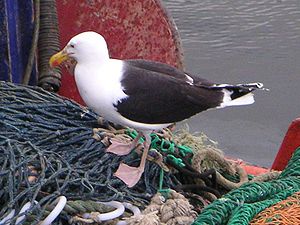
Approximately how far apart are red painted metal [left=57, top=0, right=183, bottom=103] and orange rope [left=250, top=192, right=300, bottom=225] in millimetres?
1641

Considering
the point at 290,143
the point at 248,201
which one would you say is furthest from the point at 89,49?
the point at 290,143

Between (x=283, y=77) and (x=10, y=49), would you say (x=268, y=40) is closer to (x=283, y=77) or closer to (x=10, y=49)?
(x=283, y=77)

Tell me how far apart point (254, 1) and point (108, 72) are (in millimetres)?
4227

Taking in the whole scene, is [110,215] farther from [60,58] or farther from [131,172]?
[60,58]

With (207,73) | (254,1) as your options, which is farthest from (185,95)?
(254,1)

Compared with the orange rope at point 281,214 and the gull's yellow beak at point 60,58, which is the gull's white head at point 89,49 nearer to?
the gull's yellow beak at point 60,58

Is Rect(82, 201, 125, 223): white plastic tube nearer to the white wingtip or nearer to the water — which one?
the white wingtip

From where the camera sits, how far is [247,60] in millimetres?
4914

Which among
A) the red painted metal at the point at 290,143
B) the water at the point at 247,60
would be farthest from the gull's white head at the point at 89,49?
the water at the point at 247,60

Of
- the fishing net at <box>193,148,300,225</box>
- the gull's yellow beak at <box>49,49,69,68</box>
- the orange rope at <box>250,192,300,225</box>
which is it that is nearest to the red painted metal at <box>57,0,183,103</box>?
the gull's yellow beak at <box>49,49,69,68</box>

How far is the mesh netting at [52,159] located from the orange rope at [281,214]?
0.30m

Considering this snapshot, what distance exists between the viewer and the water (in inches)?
158

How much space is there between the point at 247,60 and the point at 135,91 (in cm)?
318

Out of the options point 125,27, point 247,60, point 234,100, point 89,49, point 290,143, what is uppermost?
point 89,49
